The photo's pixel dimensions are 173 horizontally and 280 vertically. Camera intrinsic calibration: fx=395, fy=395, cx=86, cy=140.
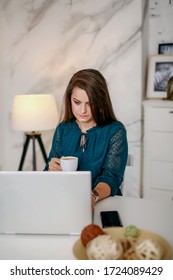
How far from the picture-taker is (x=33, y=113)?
2.57 metres

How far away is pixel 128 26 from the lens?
2.80 metres

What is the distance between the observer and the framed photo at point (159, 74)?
9.70 ft

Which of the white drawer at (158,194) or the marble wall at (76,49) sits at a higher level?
the marble wall at (76,49)

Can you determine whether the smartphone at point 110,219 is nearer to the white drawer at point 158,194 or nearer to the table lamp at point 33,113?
the table lamp at point 33,113

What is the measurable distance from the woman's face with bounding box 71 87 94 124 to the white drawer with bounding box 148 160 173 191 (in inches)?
55.6

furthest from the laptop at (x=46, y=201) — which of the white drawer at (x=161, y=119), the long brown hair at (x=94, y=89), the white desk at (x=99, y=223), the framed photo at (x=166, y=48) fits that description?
the framed photo at (x=166, y=48)

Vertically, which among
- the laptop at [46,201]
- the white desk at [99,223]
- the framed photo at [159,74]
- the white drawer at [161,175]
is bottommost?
the white drawer at [161,175]

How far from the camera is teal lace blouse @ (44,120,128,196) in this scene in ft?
4.96

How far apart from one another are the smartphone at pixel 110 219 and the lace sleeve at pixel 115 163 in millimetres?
236

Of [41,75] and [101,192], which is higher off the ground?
[41,75]

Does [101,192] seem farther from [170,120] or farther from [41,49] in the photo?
[41,49]

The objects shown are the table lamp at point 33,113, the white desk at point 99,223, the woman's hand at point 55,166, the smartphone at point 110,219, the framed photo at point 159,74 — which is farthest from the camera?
the framed photo at point 159,74

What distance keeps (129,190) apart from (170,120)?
2.04 feet
